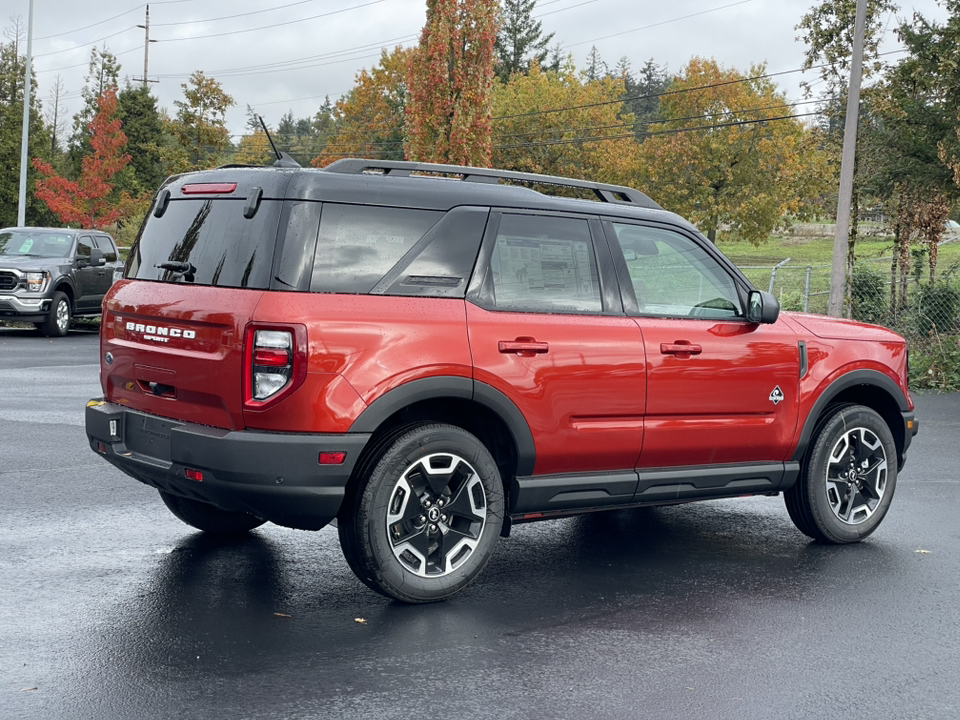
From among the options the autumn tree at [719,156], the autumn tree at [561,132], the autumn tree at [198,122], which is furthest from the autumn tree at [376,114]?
the autumn tree at [198,122]

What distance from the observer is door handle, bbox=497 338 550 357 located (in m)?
5.47

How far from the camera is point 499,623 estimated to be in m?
5.21

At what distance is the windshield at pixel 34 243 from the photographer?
21078 mm

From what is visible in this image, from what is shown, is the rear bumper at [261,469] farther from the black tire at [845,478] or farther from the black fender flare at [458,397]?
the black tire at [845,478]

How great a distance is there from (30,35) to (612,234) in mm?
35365

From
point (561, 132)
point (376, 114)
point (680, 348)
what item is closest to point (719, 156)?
point (561, 132)

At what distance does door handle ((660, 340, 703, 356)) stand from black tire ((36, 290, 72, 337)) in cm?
1676

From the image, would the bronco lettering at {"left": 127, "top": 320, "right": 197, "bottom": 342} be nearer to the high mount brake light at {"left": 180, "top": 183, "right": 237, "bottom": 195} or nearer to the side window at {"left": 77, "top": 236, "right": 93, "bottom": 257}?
the high mount brake light at {"left": 180, "top": 183, "right": 237, "bottom": 195}

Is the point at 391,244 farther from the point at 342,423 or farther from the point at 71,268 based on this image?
the point at 71,268

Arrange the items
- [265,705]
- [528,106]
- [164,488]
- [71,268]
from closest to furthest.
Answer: [265,705] < [164,488] < [71,268] < [528,106]

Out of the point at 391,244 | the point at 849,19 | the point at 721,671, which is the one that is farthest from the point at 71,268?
the point at 721,671

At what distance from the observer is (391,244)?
5312 mm

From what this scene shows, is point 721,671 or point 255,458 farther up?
point 255,458

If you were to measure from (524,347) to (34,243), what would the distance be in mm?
17945
